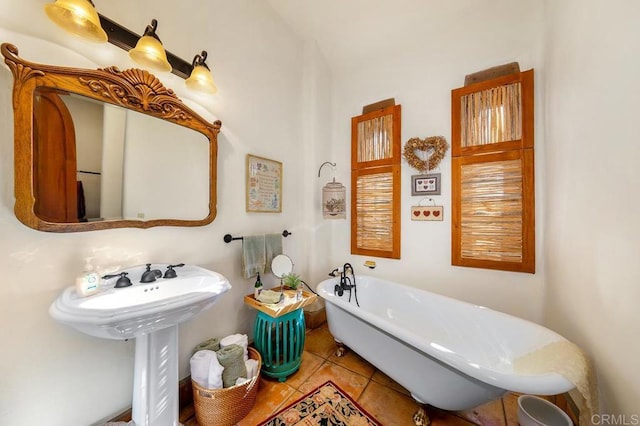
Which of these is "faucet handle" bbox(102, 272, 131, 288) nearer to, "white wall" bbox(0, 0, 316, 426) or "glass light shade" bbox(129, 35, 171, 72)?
"white wall" bbox(0, 0, 316, 426)

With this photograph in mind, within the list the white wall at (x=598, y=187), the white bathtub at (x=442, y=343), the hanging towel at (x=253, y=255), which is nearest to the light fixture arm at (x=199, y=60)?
the hanging towel at (x=253, y=255)

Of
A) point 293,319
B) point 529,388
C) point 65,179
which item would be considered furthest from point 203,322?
point 529,388

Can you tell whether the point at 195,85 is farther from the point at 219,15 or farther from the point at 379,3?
the point at 379,3

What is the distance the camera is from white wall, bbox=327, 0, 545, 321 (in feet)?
5.61

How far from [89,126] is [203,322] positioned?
134 cm

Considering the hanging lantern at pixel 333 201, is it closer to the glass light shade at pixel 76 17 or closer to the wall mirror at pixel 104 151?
the wall mirror at pixel 104 151

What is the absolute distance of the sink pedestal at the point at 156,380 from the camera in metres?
1.05

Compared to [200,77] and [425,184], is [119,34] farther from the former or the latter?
[425,184]

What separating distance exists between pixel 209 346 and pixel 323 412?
0.85 metres

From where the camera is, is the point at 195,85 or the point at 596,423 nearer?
the point at 596,423

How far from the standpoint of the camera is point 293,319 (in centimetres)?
166

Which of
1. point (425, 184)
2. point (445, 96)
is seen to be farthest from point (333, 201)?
point (445, 96)

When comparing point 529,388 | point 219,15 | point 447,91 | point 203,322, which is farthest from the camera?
point 447,91

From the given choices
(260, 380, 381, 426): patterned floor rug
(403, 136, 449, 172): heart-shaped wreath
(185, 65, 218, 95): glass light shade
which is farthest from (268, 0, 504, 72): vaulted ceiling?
(260, 380, 381, 426): patterned floor rug
